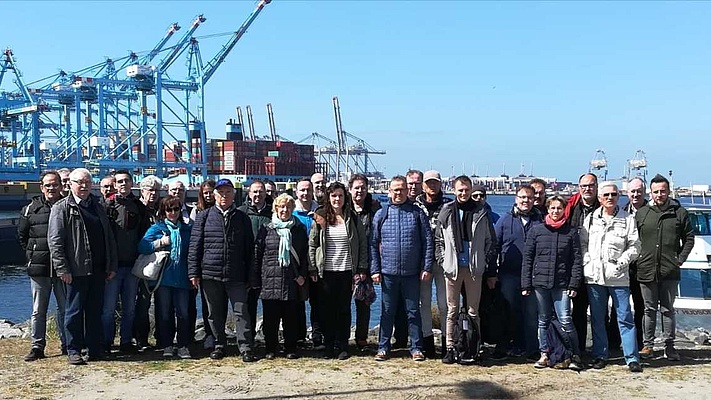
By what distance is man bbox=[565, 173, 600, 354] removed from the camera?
225 inches

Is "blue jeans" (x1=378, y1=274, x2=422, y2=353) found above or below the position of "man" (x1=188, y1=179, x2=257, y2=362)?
below

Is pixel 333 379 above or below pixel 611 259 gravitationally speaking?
below

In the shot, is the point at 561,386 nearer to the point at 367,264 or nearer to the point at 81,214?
the point at 367,264

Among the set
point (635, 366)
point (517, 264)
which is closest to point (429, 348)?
point (517, 264)

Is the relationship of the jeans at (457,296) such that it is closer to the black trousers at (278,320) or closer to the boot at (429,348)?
the boot at (429,348)

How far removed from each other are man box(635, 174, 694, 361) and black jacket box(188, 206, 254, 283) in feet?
12.0

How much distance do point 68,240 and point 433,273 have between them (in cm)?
326

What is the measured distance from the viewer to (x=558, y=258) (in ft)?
17.3

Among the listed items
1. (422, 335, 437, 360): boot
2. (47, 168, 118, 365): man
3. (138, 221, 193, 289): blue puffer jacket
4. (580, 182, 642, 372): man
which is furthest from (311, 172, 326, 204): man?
(580, 182, 642, 372): man

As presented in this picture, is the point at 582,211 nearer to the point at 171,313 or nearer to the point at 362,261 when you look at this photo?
the point at 362,261

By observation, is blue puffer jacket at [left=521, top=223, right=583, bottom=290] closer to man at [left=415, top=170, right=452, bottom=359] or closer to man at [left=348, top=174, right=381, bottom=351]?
man at [left=415, top=170, right=452, bottom=359]

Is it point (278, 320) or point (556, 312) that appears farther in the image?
point (278, 320)

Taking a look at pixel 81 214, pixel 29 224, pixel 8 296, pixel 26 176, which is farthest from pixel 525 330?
pixel 26 176

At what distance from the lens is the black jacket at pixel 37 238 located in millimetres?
5465
